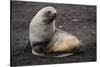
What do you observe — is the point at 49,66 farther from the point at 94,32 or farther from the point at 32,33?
the point at 94,32

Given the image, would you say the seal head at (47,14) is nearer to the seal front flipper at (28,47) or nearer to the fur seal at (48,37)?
the fur seal at (48,37)

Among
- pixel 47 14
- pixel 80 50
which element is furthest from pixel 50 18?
pixel 80 50

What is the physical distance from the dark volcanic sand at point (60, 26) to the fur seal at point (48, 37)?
0.06 meters

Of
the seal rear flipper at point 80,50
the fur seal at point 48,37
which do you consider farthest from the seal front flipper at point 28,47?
the seal rear flipper at point 80,50

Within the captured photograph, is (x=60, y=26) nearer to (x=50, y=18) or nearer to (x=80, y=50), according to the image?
(x=50, y=18)

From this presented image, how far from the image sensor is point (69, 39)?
2.61 m

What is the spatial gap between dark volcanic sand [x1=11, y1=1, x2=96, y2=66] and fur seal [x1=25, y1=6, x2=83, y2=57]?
0.19 feet

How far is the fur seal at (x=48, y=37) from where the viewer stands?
2.45m

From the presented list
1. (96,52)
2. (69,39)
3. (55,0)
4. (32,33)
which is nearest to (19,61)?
(32,33)

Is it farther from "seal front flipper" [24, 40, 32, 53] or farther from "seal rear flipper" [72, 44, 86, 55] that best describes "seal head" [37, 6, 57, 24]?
"seal rear flipper" [72, 44, 86, 55]

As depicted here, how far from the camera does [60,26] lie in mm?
2564

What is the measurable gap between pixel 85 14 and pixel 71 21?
0.26 metres

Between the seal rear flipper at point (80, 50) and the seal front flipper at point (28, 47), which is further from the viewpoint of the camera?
the seal rear flipper at point (80, 50)

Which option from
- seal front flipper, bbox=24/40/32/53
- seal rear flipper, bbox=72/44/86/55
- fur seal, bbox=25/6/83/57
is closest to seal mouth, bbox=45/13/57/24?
fur seal, bbox=25/6/83/57
